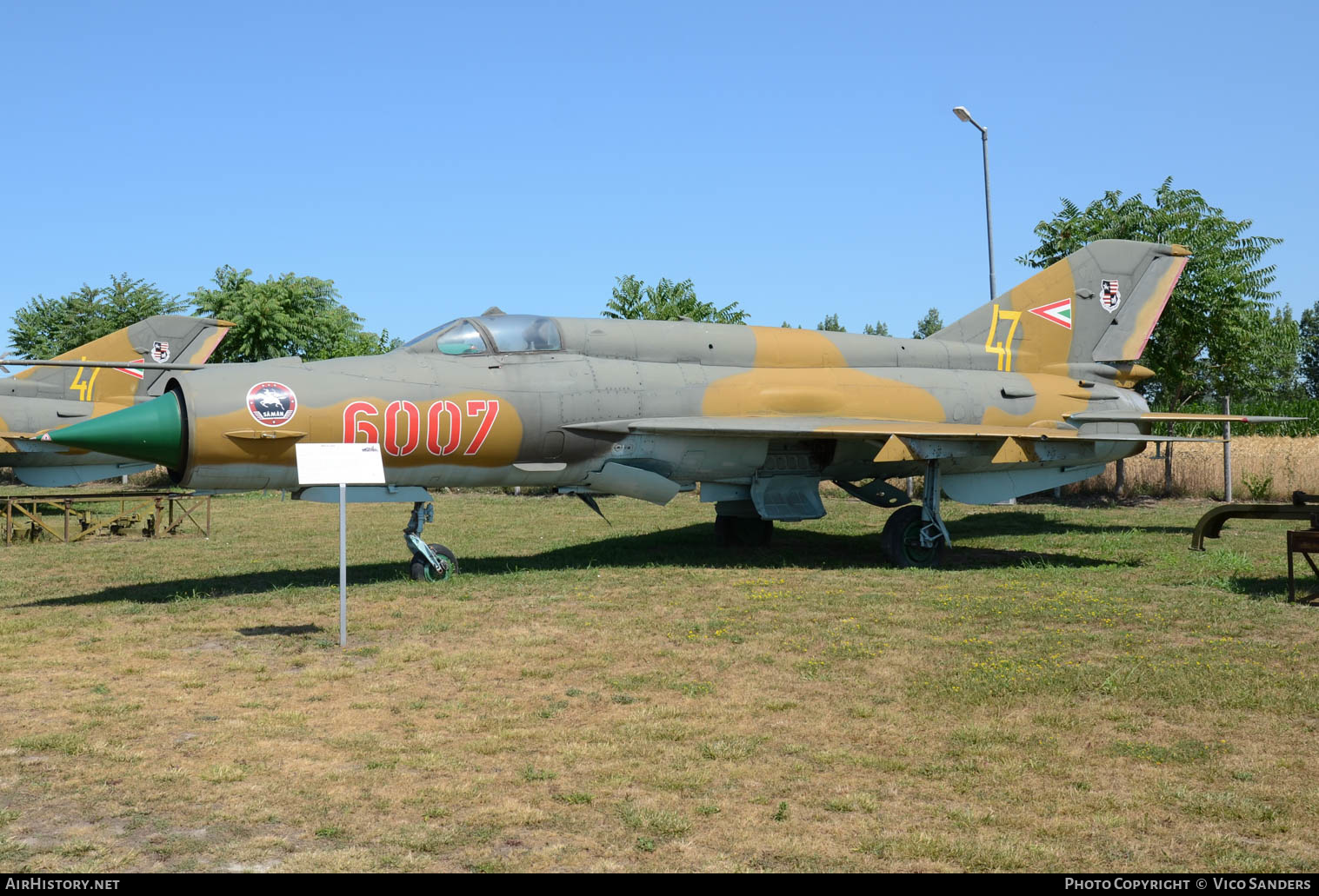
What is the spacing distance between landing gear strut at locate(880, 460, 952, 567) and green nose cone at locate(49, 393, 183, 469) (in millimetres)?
10114

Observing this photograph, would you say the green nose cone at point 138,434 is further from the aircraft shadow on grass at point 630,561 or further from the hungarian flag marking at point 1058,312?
the hungarian flag marking at point 1058,312

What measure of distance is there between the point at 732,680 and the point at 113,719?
4.78 metres

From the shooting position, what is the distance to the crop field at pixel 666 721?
16.9ft

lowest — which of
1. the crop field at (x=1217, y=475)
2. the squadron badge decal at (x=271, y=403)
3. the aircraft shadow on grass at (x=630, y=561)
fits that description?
the aircraft shadow on grass at (x=630, y=561)

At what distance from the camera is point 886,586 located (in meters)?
13.2

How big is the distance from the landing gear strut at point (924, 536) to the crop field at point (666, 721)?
2.72 ft

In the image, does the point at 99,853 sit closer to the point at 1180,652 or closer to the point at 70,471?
the point at 1180,652

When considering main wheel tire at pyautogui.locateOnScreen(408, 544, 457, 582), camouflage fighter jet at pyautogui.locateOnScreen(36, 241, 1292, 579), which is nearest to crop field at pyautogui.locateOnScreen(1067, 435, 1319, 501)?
camouflage fighter jet at pyautogui.locateOnScreen(36, 241, 1292, 579)

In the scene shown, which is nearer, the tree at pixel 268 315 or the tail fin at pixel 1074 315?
the tail fin at pixel 1074 315

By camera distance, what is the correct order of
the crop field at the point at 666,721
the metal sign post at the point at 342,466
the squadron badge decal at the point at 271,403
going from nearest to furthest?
1. the crop field at the point at 666,721
2. the metal sign post at the point at 342,466
3. the squadron badge decal at the point at 271,403

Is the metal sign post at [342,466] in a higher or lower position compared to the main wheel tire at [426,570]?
higher

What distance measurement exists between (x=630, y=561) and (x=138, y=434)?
7.37 meters

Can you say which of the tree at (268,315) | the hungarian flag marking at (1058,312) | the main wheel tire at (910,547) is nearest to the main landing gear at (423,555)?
the main wheel tire at (910,547)

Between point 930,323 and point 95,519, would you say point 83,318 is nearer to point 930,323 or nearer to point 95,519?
point 95,519
